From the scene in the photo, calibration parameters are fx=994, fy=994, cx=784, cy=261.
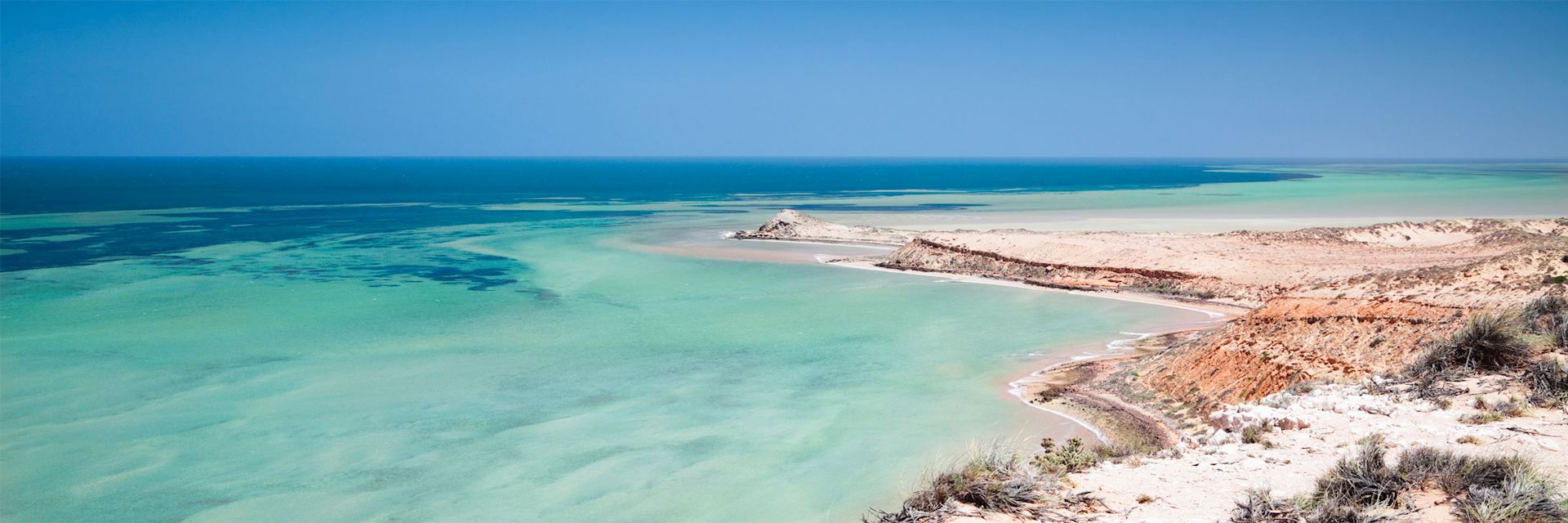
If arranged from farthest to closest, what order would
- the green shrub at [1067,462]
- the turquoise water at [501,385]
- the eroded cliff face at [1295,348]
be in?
the eroded cliff face at [1295,348] < the turquoise water at [501,385] < the green shrub at [1067,462]

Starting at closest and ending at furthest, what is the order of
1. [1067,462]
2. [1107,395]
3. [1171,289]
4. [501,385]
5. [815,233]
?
[1067,462] < [1107,395] < [501,385] < [1171,289] < [815,233]

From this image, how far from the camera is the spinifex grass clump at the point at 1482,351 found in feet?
33.4

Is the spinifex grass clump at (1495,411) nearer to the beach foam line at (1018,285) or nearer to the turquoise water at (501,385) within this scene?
the turquoise water at (501,385)

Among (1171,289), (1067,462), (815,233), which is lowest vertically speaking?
(1171,289)

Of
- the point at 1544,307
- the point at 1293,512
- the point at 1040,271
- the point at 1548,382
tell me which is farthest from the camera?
the point at 1040,271

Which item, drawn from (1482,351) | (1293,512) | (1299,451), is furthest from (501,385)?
(1482,351)

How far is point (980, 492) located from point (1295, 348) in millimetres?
7954

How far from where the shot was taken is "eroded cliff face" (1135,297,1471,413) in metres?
12.1

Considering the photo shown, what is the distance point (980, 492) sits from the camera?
714 centimetres

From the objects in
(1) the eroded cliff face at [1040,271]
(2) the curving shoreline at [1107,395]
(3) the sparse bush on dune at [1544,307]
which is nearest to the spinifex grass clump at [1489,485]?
(2) the curving shoreline at [1107,395]

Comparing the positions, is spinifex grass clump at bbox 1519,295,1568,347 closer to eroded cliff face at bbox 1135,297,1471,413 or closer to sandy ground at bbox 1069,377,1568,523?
eroded cliff face at bbox 1135,297,1471,413

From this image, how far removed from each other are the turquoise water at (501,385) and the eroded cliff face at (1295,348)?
2166 millimetres

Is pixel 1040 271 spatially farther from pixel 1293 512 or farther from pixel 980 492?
pixel 1293 512

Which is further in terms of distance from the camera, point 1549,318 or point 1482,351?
point 1549,318
